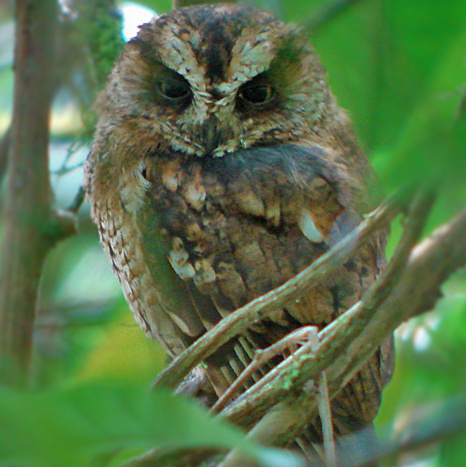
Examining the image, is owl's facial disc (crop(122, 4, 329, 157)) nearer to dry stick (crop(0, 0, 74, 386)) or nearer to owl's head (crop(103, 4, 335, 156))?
owl's head (crop(103, 4, 335, 156))

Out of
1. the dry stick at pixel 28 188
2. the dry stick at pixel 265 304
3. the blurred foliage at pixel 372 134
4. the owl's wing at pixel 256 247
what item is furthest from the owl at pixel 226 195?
the blurred foliage at pixel 372 134

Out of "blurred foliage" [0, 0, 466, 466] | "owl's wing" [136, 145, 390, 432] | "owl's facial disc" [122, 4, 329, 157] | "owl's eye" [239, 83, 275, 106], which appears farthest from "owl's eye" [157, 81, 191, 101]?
"blurred foliage" [0, 0, 466, 466]

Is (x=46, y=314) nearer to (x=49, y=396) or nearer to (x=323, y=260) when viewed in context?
(x=323, y=260)

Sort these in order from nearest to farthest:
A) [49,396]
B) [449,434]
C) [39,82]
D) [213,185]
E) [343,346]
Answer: [49,396] < [449,434] < [343,346] < [213,185] < [39,82]

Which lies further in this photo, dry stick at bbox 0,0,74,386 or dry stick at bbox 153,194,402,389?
dry stick at bbox 0,0,74,386

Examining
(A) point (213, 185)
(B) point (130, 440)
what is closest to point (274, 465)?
(B) point (130, 440)

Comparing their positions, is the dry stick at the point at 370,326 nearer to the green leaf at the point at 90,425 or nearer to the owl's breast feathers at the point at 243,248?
the green leaf at the point at 90,425
